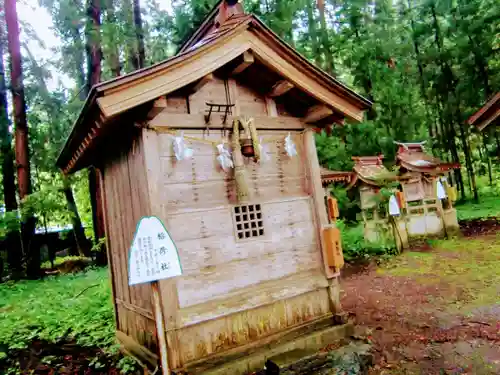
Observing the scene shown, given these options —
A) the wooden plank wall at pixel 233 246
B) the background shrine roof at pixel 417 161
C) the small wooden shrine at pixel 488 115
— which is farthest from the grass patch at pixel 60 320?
the background shrine roof at pixel 417 161

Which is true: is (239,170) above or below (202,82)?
below

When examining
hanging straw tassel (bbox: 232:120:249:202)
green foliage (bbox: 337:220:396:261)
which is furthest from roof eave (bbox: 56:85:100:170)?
green foliage (bbox: 337:220:396:261)

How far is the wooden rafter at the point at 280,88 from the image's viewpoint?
607 cm

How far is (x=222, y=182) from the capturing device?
19.0 feet

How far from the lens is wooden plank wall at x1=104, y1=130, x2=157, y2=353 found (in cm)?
538

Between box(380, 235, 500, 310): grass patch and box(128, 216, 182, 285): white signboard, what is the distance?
Result: 674cm

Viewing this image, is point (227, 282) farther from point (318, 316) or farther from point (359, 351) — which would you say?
point (359, 351)

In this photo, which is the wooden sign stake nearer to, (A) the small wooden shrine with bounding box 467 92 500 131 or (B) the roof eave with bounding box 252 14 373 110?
(B) the roof eave with bounding box 252 14 373 110

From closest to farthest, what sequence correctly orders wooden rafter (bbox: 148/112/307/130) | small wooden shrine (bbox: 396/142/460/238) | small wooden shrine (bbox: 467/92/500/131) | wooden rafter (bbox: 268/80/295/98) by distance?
1. wooden rafter (bbox: 148/112/307/130)
2. wooden rafter (bbox: 268/80/295/98)
3. small wooden shrine (bbox: 467/92/500/131)
4. small wooden shrine (bbox: 396/142/460/238)

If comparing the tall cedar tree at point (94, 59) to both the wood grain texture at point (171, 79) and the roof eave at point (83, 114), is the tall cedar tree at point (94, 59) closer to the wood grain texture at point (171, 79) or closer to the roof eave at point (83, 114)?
the roof eave at point (83, 114)

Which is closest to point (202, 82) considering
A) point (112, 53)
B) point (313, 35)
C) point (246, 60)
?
point (246, 60)

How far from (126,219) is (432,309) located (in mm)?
6673

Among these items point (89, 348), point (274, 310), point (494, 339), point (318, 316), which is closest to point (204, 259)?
point (274, 310)

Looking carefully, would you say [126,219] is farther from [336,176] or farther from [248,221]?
[336,176]
